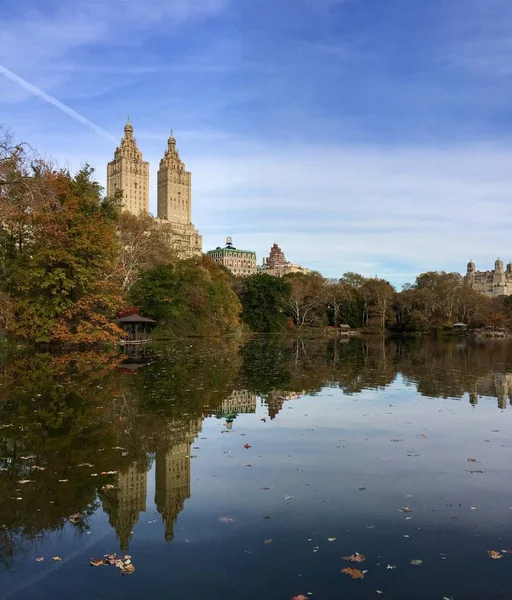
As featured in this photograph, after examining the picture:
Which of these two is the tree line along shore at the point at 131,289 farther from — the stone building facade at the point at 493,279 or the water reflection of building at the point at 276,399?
the stone building facade at the point at 493,279

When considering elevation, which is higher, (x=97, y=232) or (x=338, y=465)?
(x=97, y=232)

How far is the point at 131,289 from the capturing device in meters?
48.0

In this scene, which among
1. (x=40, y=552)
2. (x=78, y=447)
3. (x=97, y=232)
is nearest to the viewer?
(x=40, y=552)

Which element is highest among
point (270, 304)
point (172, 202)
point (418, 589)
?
point (172, 202)

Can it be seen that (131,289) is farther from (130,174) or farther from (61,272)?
(130,174)

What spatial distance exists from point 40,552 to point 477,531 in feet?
16.8

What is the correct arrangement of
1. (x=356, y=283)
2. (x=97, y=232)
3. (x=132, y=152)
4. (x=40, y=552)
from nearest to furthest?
(x=40, y=552)
(x=97, y=232)
(x=356, y=283)
(x=132, y=152)

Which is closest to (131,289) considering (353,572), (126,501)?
(126,501)

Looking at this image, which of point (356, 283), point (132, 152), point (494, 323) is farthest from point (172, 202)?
point (494, 323)

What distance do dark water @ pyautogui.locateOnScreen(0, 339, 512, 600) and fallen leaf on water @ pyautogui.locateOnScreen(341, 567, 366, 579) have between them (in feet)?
0.30

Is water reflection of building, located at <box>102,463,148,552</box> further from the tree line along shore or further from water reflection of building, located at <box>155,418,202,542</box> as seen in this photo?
the tree line along shore

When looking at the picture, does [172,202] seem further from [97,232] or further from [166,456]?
[166,456]

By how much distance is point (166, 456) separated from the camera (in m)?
9.11

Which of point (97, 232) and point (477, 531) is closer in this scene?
point (477, 531)
